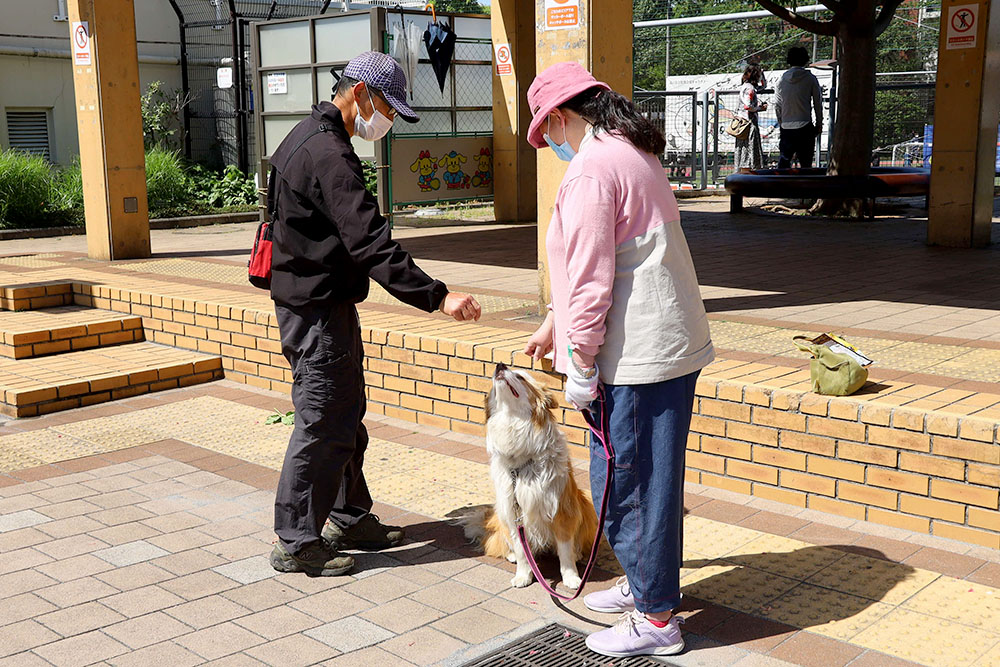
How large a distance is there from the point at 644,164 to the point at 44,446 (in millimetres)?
4286

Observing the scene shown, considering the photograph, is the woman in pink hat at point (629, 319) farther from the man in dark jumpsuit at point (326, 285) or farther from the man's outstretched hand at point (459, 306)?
the man in dark jumpsuit at point (326, 285)

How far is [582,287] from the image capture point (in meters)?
3.20

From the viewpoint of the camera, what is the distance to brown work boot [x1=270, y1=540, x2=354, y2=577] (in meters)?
4.14

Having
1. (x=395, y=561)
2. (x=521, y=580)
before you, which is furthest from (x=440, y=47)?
(x=521, y=580)

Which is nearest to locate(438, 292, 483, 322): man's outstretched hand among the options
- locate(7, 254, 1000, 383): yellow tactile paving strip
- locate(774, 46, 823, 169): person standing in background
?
locate(7, 254, 1000, 383): yellow tactile paving strip

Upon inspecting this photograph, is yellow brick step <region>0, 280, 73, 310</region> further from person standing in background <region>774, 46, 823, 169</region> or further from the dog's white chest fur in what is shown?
person standing in background <region>774, 46, 823, 169</region>

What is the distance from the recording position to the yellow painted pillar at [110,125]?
10367mm

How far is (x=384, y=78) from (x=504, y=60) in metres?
10.8

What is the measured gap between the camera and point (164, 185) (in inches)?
682

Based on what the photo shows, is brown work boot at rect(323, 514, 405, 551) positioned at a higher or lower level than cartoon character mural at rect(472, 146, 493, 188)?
lower

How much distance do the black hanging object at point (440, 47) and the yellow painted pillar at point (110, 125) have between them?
4.87 meters

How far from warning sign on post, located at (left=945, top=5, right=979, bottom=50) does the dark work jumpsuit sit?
8.56 metres

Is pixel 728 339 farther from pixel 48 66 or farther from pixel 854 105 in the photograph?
pixel 48 66

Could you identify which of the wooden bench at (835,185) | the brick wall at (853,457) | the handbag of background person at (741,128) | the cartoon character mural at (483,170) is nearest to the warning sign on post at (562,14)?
the brick wall at (853,457)
